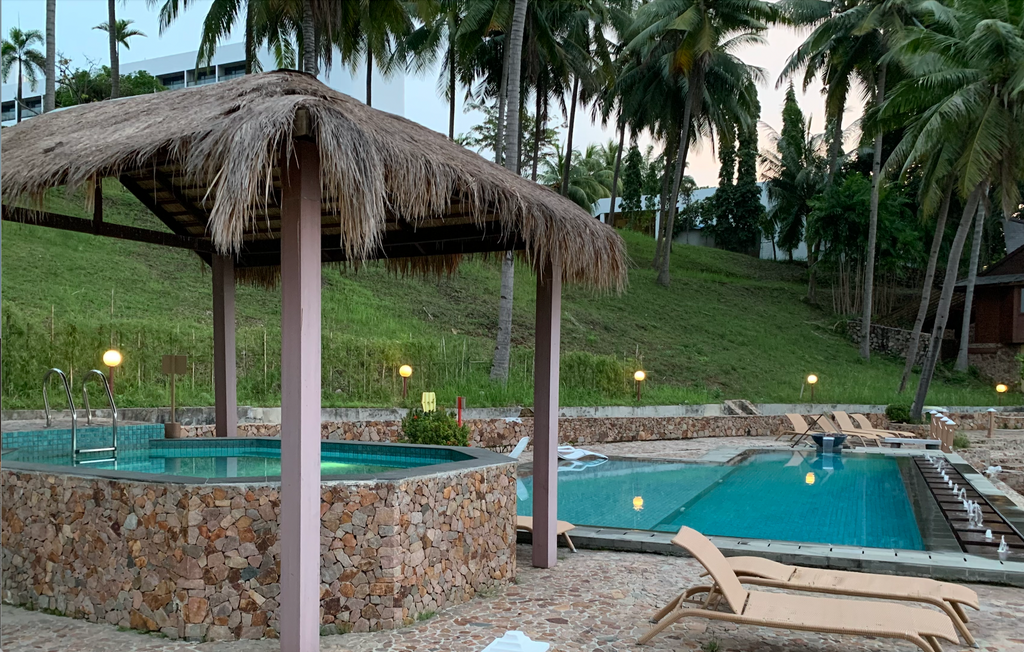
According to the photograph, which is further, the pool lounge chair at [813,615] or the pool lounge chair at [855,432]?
the pool lounge chair at [855,432]

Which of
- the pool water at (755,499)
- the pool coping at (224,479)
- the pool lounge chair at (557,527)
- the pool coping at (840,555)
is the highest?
the pool coping at (224,479)

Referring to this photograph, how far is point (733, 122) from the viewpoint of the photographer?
30.7 m

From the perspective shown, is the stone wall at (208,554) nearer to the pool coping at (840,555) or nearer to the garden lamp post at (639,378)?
the pool coping at (840,555)

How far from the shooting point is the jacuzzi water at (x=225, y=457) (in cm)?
756

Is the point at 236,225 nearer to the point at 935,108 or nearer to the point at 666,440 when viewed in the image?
the point at 666,440

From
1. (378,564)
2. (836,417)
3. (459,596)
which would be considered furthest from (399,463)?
(836,417)

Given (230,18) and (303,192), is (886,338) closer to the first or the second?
(230,18)

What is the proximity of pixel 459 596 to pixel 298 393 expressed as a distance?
6.82 ft

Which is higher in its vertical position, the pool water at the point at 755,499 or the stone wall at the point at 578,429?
the stone wall at the point at 578,429

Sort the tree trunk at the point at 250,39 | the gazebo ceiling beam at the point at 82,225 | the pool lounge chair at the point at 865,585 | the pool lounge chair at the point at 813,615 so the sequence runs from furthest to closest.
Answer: the tree trunk at the point at 250,39 → the gazebo ceiling beam at the point at 82,225 → the pool lounge chair at the point at 865,585 → the pool lounge chair at the point at 813,615

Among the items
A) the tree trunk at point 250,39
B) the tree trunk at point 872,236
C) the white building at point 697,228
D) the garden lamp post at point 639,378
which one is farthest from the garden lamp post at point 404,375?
the white building at point 697,228

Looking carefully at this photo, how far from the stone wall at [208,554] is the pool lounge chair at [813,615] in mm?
1547

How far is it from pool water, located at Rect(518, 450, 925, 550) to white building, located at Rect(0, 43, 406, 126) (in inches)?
1279

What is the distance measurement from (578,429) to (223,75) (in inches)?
1495
